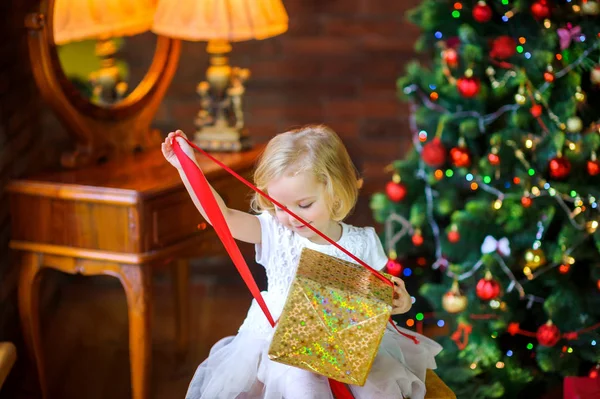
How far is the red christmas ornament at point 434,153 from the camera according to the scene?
8.10 ft

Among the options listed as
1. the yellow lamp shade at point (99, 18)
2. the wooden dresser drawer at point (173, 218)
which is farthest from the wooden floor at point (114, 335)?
the yellow lamp shade at point (99, 18)

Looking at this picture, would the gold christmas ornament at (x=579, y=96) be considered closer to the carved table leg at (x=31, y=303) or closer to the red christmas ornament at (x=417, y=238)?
the red christmas ornament at (x=417, y=238)

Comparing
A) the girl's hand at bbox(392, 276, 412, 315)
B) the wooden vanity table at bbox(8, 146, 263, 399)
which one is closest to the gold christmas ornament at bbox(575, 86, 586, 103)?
the wooden vanity table at bbox(8, 146, 263, 399)

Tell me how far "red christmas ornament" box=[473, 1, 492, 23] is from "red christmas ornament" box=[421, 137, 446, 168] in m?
0.37

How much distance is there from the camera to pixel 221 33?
2434 mm

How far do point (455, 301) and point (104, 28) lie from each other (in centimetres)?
131

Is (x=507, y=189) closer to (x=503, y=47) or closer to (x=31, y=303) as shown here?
(x=503, y=47)

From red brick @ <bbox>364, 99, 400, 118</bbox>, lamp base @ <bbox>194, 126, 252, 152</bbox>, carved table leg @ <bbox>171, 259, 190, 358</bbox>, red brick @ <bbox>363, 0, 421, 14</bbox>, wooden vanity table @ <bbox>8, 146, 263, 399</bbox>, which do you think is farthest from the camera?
A: red brick @ <bbox>364, 99, 400, 118</bbox>

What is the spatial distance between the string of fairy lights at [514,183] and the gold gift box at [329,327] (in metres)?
1.16

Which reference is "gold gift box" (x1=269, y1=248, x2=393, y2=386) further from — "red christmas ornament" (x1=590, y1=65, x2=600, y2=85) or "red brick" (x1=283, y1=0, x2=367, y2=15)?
"red brick" (x1=283, y1=0, x2=367, y2=15)

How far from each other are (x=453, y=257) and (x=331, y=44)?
3.79 feet

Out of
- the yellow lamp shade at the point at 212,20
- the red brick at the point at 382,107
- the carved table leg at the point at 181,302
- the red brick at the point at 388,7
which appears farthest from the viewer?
the red brick at the point at 382,107

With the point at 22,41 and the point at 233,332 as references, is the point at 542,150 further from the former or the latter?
the point at 22,41

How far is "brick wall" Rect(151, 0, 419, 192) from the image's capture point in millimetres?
3309
